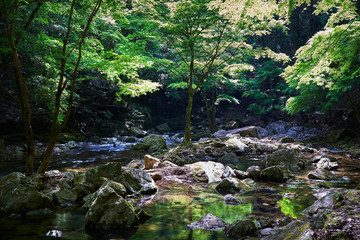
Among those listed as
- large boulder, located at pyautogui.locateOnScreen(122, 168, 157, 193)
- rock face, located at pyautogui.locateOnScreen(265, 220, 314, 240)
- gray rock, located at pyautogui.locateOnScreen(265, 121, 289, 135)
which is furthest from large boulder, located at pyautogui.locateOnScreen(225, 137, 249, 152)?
gray rock, located at pyautogui.locateOnScreen(265, 121, 289, 135)

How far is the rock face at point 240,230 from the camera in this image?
2902 mm

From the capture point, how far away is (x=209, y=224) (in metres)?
3.26

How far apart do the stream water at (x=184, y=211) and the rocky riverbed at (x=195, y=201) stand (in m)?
0.02

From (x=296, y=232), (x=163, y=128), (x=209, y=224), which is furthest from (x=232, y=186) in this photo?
(x=163, y=128)

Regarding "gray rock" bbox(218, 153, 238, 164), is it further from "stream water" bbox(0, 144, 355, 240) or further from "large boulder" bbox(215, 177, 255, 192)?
"large boulder" bbox(215, 177, 255, 192)

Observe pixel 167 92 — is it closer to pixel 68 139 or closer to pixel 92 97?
pixel 92 97

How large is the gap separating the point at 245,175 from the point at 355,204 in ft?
11.6

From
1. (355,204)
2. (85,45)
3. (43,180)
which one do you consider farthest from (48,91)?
(355,204)

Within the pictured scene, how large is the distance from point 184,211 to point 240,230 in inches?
47.9

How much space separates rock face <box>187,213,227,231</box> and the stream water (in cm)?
11

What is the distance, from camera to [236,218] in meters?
3.58

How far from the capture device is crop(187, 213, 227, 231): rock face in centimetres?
320

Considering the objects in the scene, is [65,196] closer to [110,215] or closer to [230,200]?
[110,215]

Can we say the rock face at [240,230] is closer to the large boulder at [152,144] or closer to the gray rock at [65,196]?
the gray rock at [65,196]
